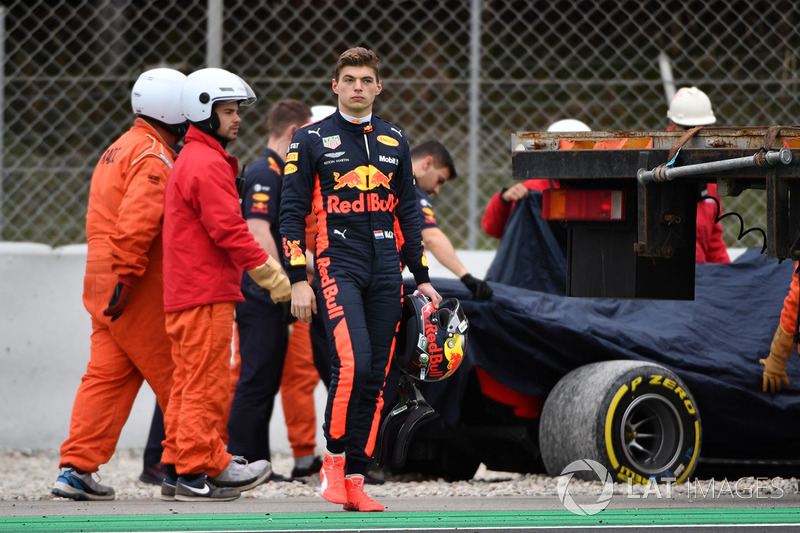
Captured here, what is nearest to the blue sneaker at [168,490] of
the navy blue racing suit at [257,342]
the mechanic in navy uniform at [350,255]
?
the mechanic in navy uniform at [350,255]

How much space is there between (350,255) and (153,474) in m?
2.17

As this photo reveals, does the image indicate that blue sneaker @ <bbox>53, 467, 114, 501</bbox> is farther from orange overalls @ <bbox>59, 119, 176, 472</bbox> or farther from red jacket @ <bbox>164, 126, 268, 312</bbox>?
red jacket @ <bbox>164, 126, 268, 312</bbox>

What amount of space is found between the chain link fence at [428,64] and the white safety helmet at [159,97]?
1874 mm

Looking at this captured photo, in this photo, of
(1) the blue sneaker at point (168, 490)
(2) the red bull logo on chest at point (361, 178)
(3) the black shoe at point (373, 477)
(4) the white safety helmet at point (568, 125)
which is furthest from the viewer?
(4) the white safety helmet at point (568, 125)

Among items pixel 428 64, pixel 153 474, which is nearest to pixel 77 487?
pixel 153 474

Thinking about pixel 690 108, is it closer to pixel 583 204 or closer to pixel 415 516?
pixel 583 204

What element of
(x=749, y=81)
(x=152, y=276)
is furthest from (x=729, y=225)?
(x=152, y=276)

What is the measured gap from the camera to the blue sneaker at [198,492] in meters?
5.55

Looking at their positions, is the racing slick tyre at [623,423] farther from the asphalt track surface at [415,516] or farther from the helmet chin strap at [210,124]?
the helmet chin strap at [210,124]

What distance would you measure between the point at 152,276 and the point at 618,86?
3.51 m

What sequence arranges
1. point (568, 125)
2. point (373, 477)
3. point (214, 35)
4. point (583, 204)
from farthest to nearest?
point (214, 35) → point (568, 125) → point (373, 477) → point (583, 204)

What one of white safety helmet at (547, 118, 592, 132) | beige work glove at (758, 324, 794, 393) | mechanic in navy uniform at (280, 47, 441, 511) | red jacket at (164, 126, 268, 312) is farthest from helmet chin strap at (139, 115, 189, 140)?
beige work glove at (758, 324, 794, 393)

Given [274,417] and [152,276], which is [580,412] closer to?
[152,276]

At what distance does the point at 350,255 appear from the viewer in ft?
16.9
